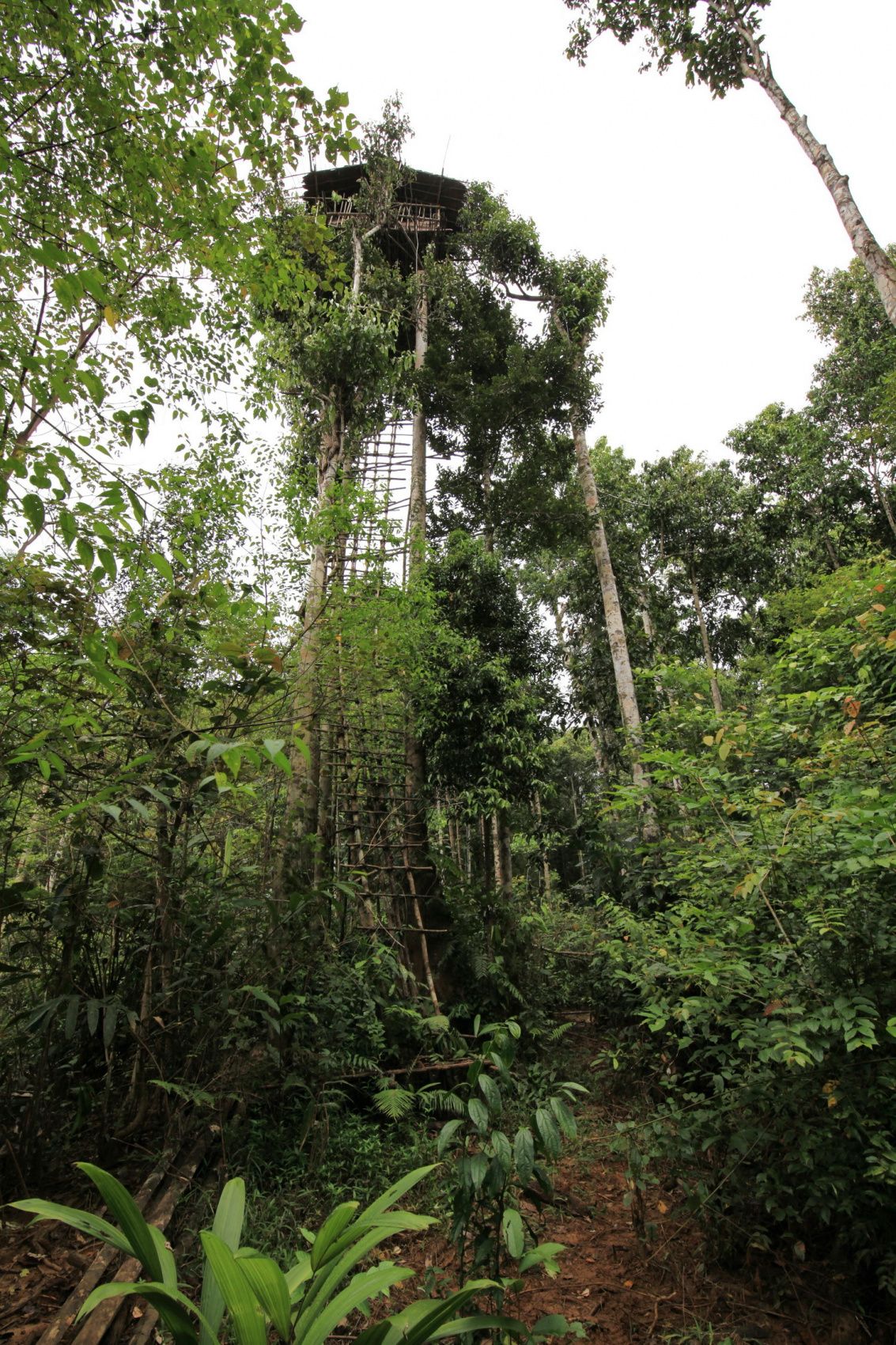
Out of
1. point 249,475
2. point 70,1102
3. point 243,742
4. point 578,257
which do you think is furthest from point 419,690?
point 578,257

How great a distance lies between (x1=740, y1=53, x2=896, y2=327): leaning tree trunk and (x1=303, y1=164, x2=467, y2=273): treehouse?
6.48m

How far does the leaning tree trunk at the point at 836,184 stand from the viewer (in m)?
5.29

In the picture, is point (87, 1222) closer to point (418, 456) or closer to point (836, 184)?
point (836, 184)

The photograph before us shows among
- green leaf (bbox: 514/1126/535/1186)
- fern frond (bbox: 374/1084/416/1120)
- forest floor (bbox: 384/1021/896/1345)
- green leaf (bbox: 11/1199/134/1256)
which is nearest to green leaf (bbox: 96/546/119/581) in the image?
green leaf (bbox: 11/1199/134/1256)

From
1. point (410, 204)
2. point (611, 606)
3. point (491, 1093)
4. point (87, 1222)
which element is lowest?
point (87, 1222)

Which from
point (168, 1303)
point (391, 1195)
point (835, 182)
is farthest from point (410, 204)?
point (168, 1303)

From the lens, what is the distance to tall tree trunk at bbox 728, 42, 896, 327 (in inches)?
208

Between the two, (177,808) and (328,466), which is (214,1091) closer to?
(177,808)

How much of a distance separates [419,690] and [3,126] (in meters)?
5.49

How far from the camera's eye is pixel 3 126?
1983 mm

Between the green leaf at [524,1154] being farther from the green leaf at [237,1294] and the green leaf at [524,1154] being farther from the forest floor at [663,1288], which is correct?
the green leaf at [237,1294]

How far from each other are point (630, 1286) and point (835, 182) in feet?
26.7

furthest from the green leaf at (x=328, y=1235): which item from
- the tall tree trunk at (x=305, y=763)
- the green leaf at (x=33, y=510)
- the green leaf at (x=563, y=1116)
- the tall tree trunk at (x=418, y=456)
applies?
the tall tree trunk at (x=418, y=456)

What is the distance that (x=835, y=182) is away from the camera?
573 cm
